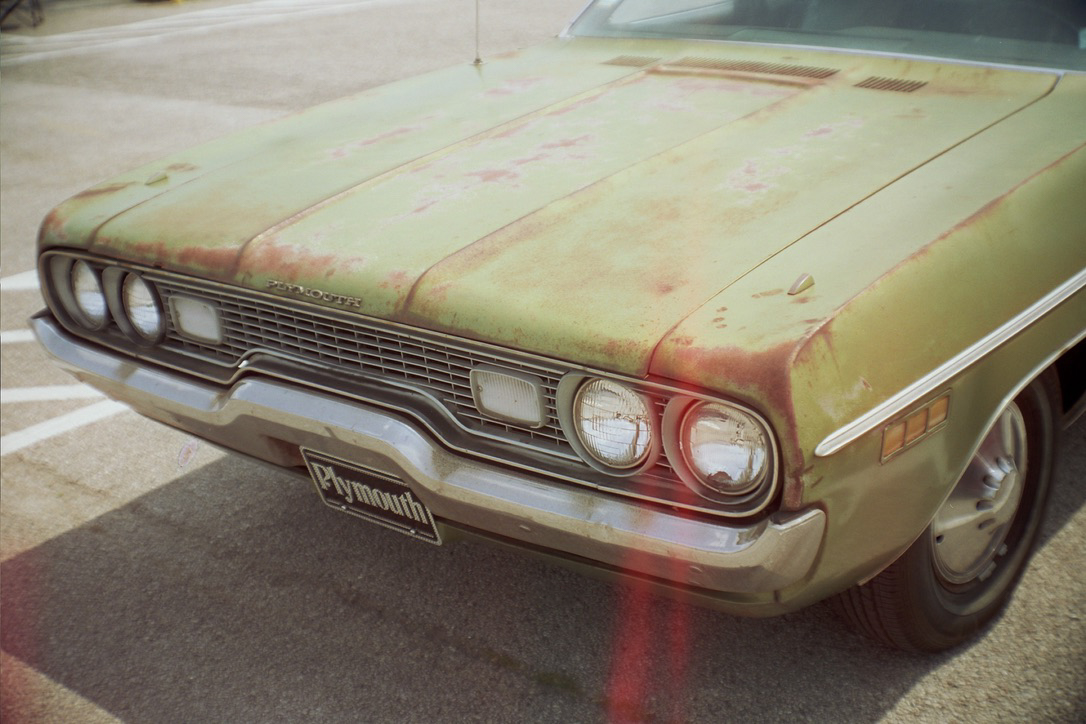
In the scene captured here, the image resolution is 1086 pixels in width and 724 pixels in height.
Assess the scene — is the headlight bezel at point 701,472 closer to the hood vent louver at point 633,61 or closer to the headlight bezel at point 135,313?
the headlight bezel at point 135,313

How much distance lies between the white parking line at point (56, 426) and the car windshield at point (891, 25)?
220 centimetres

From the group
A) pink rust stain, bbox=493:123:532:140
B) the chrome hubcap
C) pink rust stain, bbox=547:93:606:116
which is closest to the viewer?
the chrome hubcap

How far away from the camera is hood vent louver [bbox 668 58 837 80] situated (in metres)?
3.08

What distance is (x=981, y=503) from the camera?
2.43 meters

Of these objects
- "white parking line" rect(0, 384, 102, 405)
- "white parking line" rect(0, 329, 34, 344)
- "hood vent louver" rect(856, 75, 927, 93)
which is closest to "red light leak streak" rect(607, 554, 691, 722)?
"hood vent louver" rect(856, 75, 927, 93)

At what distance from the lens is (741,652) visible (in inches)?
100

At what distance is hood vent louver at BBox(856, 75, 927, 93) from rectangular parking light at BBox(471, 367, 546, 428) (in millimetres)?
1468

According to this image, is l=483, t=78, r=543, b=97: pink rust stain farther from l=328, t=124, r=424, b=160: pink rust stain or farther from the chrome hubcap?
the chrome hubcap

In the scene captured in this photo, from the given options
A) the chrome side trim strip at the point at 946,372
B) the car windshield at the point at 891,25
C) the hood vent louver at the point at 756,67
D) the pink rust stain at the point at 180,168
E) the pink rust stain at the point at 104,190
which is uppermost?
the car windshield at the point at 891,25

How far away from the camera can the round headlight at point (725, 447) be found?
1.86 metres

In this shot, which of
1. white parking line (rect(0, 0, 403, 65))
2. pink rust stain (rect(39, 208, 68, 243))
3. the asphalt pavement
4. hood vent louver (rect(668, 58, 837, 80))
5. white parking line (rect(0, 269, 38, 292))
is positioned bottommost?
white parking line (rect(0, 0, 403, 65))

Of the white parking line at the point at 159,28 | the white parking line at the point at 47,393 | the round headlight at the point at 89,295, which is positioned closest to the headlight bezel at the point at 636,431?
the round headlight at the point at 89,295

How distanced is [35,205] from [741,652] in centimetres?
564

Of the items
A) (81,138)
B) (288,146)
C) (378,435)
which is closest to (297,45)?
(81,138)
